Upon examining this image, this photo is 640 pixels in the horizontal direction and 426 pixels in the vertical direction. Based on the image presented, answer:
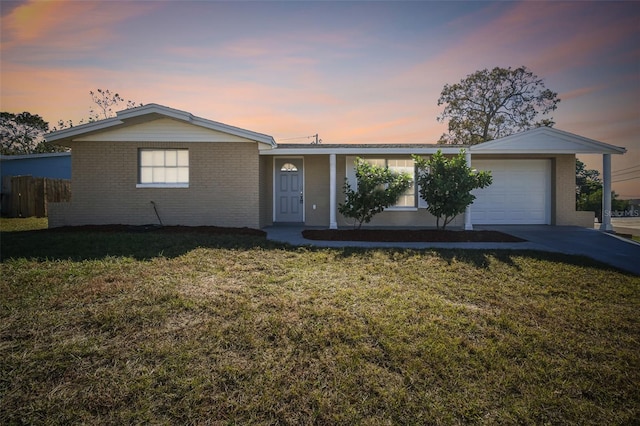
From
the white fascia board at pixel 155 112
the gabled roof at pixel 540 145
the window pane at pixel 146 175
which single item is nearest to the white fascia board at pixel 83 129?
the white fascia board at pixel 155 112

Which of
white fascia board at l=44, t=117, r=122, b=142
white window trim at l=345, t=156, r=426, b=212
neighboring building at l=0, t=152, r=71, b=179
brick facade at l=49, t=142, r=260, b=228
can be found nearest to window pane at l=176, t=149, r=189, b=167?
brick facade at l=49, t=142, r=260, b=228

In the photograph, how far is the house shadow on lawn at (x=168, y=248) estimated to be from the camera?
668cm

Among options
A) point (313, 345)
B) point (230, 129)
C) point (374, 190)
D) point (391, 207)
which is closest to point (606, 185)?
point (391, 207)

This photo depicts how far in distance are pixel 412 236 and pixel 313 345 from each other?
6.81m

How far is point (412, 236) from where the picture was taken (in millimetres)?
9602

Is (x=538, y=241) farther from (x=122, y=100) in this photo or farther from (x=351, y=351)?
(x=122, y=100)

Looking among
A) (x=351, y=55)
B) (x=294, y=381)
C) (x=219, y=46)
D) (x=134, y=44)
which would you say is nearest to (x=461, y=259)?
(x=294, y=381)

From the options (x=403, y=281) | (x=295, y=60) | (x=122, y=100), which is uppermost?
(x=122, y=100)

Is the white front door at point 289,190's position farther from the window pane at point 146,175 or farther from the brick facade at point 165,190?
the window pane at point 146,175

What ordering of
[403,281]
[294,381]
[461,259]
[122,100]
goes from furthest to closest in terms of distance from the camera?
[122,100], [461,259], [403,281], [294,381]

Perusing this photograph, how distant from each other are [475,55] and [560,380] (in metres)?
10.7

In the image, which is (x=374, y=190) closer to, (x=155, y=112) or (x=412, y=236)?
(x=412, y=236)

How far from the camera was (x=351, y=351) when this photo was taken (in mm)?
3312

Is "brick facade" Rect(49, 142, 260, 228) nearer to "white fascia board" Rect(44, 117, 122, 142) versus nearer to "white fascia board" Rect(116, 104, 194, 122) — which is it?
"white fascia board" Rect(44, 117, 122, 142)
